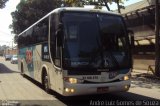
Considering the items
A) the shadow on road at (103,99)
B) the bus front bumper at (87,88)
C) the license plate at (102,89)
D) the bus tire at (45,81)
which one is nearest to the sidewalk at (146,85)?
the shadow on road at (103,99)

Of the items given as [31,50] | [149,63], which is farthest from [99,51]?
[149,63]

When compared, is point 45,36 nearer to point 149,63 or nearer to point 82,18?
point 82,18

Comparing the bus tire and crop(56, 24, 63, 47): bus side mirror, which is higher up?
crop(56, 24, 63, 47): bus side mirror

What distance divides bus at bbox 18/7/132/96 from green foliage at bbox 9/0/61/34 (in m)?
41.6

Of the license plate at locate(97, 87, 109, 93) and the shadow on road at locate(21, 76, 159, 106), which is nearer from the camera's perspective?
the license plate at locate(97, 87, 109, 93)

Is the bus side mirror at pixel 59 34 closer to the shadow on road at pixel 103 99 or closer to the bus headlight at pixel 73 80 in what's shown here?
the bus headlight at pixel 73 80

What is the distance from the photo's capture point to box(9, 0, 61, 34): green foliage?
172ft

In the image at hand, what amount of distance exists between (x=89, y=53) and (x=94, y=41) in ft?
1.58

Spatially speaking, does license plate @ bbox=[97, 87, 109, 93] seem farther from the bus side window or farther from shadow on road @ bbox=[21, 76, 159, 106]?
the bus side window

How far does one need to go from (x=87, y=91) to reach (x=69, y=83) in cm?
61

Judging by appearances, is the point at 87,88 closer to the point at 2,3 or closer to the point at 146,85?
the point at 146,85

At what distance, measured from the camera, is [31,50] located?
16812 mm

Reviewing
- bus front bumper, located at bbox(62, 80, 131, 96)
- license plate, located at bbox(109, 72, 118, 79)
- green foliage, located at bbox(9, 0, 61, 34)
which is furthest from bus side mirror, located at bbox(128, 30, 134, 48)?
green foliage, located at bbox(9, 0, 61, 34)

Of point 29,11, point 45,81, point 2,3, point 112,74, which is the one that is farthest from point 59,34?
point 29,11
